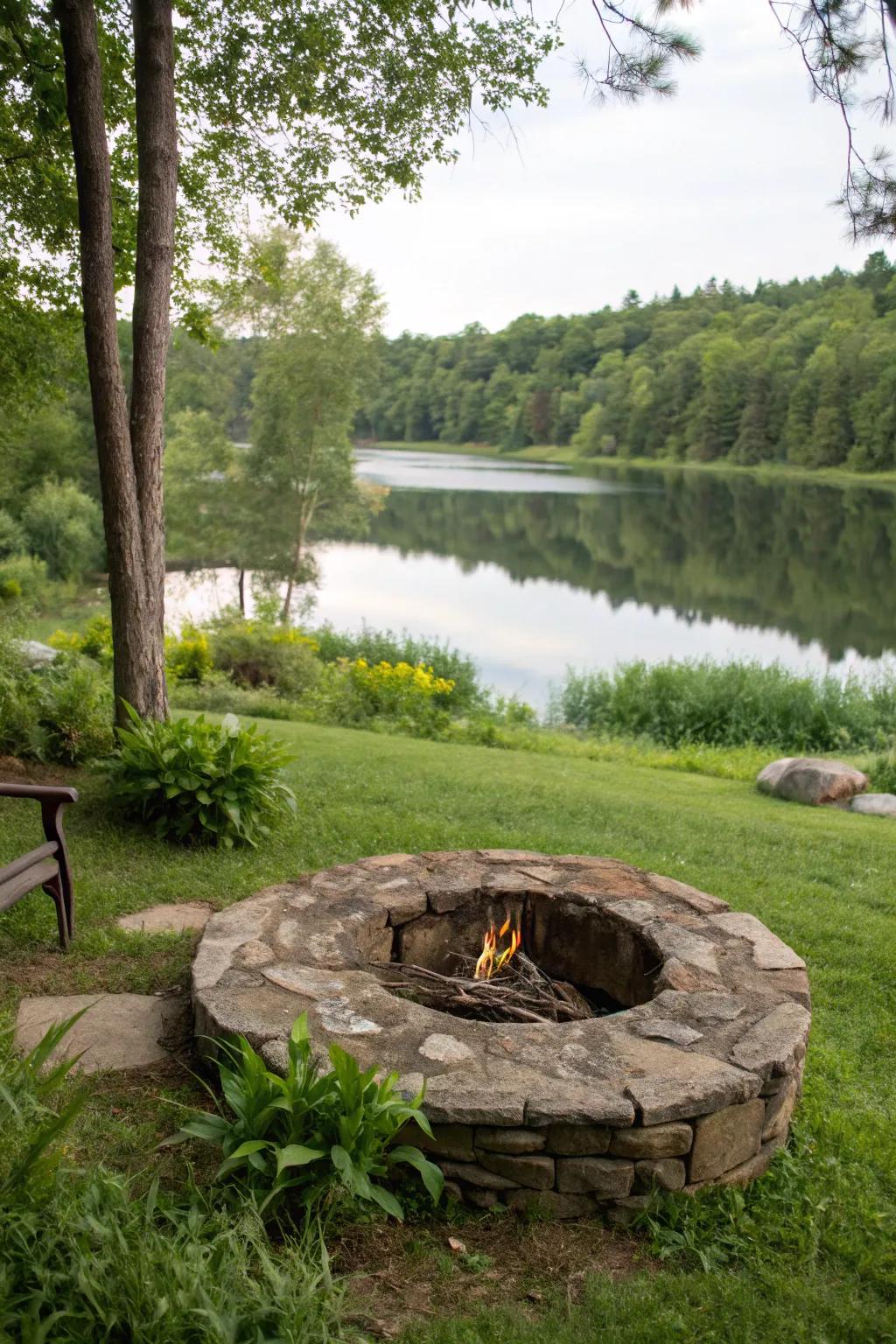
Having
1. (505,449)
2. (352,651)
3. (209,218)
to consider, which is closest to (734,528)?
(352,651)

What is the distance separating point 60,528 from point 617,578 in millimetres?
14786

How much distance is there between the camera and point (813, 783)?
8.45 m

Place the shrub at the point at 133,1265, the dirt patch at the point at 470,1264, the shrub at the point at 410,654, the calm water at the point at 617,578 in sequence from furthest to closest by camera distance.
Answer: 1. the calm water at the point at 617,578
2. the shrub at the point at 410,654
3. the dirt patch at the point at 470,1264
4. the shrub at the point at 133,1265

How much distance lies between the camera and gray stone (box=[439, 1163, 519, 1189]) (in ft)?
8.99

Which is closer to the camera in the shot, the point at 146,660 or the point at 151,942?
the point at 151,942

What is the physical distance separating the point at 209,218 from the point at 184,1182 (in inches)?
288

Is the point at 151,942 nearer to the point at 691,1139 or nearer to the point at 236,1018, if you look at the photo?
the point at 236,1018

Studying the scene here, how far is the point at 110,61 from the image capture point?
267 inches

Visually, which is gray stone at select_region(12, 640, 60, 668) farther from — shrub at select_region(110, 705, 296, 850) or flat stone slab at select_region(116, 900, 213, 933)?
flat stone slab at select_region(116, 900, 213, 933)

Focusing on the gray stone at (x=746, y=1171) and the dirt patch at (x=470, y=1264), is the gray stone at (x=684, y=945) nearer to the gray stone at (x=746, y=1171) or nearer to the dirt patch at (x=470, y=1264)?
the gray stone at (x=746, y=1171)

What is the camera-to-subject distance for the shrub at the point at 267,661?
1380 centimetres

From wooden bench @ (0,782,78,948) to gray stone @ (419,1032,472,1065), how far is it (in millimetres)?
1588

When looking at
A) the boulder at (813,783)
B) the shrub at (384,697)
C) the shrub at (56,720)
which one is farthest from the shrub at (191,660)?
the boulder at (813,783)

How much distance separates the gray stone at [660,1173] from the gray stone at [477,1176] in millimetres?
345
